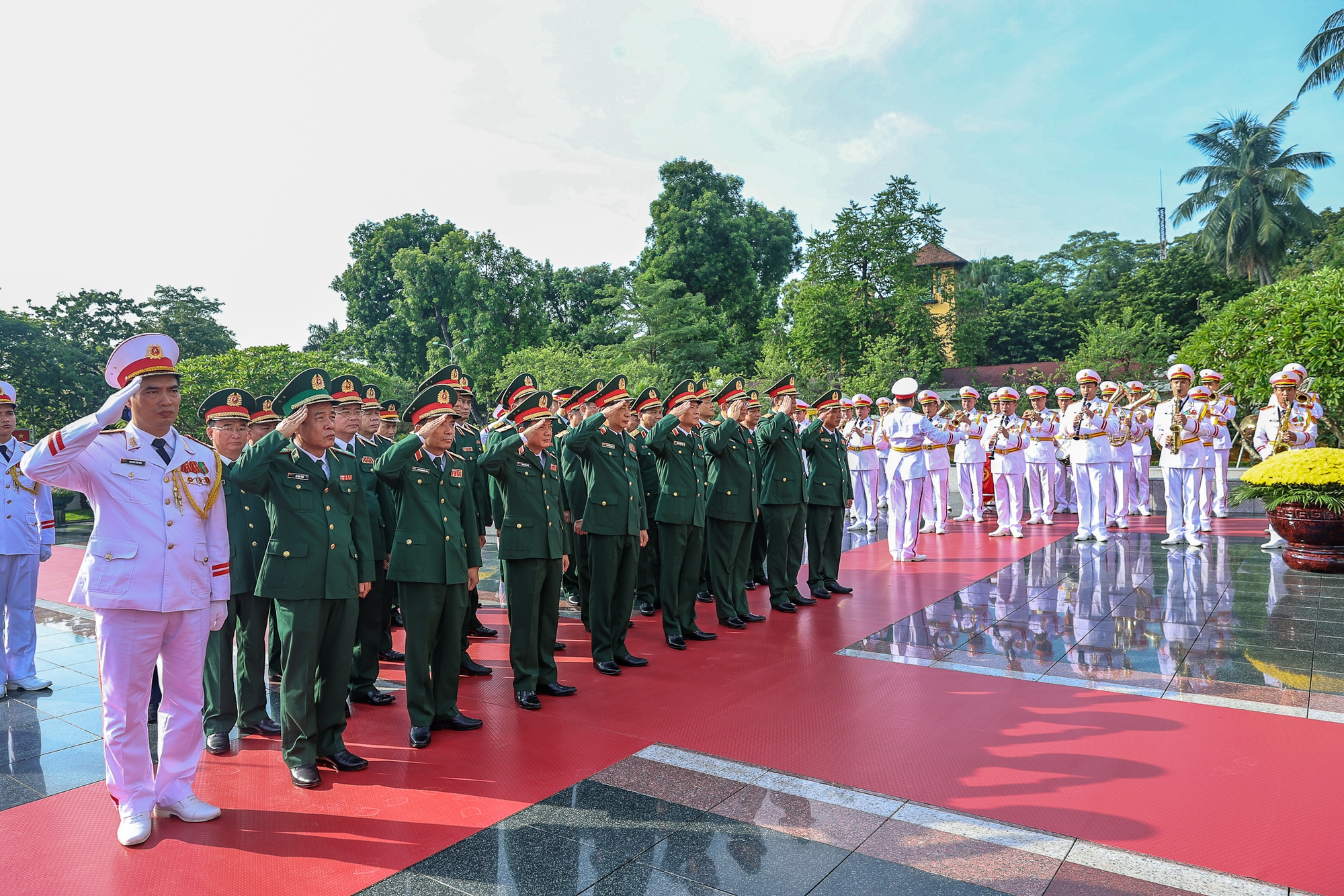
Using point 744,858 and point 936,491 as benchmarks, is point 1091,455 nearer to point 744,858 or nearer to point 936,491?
point 936,491

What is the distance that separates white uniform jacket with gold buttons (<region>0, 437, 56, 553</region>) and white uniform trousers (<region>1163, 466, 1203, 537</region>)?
1101cm

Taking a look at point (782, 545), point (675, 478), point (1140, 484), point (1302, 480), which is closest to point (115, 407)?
point (675, 478)

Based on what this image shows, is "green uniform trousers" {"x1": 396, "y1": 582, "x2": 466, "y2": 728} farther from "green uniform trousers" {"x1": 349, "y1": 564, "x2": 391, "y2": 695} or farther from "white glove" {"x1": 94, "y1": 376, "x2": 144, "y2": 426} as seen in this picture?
"white glove" {"x1": 94, "y1": 376, "x2": 144, "y2": 426}

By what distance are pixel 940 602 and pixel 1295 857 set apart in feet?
14.2

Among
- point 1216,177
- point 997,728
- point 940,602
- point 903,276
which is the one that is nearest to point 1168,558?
point 940,602

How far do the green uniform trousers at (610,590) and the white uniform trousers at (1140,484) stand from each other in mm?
10015

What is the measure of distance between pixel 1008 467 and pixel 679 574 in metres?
6.81

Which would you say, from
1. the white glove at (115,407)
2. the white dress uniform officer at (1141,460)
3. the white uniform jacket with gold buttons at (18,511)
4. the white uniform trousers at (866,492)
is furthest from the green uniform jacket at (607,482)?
the white dress uniform officer at (1141,460)

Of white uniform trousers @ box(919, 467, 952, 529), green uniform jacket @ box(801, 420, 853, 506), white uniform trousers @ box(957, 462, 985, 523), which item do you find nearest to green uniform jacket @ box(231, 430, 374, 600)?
green uniform jacket @ box(801, 420, 853, 506)

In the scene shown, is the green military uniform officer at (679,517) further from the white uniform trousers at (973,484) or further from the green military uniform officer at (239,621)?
the white uniform trousers at (973,484)

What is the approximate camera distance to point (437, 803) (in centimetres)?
351

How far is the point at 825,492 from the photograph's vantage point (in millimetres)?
7500

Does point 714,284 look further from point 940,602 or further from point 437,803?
point 437,803

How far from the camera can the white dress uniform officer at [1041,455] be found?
39.2 ft
